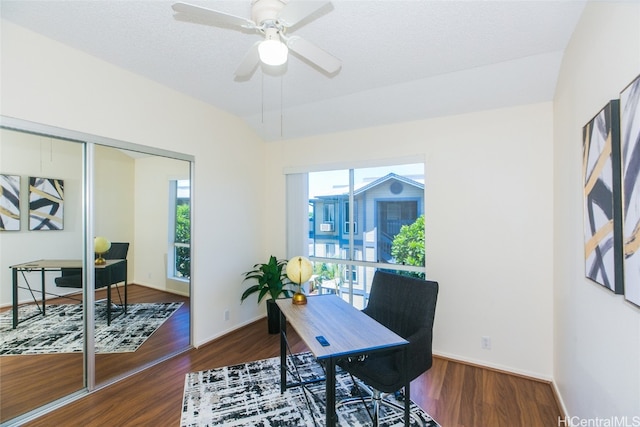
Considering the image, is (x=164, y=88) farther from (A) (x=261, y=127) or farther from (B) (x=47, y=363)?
(B) (x=47, y=363)

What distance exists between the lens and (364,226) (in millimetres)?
3551

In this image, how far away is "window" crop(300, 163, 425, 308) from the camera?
3221 mm

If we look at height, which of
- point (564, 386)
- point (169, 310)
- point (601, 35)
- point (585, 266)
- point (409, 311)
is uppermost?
point (601, 35)

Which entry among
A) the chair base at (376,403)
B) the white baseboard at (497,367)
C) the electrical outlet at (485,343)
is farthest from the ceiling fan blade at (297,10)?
the white baseboard at (497,367)

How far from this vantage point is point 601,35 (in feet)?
4.71

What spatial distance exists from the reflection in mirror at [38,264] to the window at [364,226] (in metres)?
2.42

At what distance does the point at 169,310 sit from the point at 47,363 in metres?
0.99

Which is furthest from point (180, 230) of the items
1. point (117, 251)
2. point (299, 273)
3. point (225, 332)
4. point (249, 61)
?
point (249, 61)

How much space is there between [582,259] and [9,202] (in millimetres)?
3841

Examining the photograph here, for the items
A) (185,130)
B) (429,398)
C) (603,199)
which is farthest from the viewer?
(185,130)

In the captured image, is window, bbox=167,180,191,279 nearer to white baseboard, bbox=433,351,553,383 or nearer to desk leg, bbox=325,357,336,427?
desk leg, bbox=325,357,336,427

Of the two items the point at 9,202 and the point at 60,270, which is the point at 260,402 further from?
the point at 9,202

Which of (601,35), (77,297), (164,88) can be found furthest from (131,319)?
(601,35)

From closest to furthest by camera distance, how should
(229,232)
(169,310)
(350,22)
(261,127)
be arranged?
(350,22) < (169,310) < (229,232) < (261,127)
